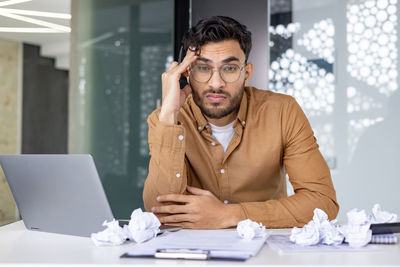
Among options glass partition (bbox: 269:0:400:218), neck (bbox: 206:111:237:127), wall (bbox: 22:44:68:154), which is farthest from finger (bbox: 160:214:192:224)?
wall (bbox: 22:44:68:154)

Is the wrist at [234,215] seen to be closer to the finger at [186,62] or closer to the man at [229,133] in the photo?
the man at [229,133]

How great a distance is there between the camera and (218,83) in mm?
1960

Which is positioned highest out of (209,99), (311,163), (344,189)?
(209,99)

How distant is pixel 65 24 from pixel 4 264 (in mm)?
2798

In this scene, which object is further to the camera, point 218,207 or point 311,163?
point 311,163

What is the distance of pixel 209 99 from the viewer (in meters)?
2.00

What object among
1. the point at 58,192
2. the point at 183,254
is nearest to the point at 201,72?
the point at 58,192

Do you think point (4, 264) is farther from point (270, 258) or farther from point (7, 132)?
point (7, 132)

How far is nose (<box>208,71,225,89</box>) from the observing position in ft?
6.41

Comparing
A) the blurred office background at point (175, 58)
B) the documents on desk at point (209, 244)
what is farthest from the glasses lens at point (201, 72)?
the blurred office background at point (175, 58)

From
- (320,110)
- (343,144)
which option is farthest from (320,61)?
(343,144)

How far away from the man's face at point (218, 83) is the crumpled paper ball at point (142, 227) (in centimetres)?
84

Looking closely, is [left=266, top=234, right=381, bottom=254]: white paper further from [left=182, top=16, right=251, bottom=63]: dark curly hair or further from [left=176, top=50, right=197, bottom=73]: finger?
[left=182, top=16, right=251, bottom=63]: dark curly hair

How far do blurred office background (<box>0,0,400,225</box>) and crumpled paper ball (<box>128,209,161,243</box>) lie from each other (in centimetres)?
227
